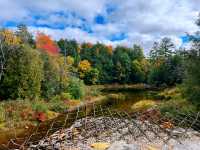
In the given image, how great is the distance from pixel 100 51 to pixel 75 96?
70035mm

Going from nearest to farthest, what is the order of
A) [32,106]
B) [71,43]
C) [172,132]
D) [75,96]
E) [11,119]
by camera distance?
[172,132]
[11,119]
[32,106]
[75,96]
[71,43]

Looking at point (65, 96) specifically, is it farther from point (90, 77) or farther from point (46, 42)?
point (46, 42)

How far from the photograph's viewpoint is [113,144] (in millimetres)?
15234

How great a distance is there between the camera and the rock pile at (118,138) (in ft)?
48.1

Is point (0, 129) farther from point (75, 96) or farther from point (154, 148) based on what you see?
point (75, 96)

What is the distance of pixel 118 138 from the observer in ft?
52.9

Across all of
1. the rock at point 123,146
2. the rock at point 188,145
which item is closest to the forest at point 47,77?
the rock at point 188,145

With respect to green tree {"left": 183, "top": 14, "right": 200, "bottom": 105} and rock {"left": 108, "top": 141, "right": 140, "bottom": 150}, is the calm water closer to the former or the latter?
rock {"left": 108, "top": 141, "right": 140, "bottom": 150}

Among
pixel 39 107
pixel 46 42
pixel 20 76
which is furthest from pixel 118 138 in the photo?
pixel 46 42

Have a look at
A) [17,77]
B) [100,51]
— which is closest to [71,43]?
[100,51]

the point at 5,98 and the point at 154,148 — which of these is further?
the point at 5,98

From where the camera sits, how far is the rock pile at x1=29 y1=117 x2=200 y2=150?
1466 centimetres

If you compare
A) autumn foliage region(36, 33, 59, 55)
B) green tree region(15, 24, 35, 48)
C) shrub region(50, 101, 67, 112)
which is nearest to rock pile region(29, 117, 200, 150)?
shrub region(50, 101, 67, 112)

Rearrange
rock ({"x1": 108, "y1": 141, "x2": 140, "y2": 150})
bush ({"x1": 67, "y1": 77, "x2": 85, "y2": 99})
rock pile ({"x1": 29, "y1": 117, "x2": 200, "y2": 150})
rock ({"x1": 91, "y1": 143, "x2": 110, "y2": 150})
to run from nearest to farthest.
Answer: rock ({"x1": 91, "y1": 143, "x2": 110, "y2": 150}) < rock pile ({"x1": 29, "y1": 117, "x2": 200, "y2": 150}) < rock ({"x1": 108, "y1": 141, "x2": 140, "y2": 150}) < bush ({"x1": 67, "y1": 77, "x2": 85, "y2": 99})
